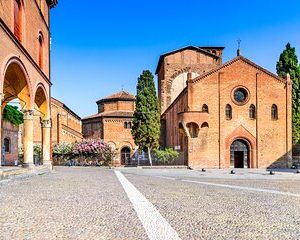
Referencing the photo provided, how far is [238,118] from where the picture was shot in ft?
102

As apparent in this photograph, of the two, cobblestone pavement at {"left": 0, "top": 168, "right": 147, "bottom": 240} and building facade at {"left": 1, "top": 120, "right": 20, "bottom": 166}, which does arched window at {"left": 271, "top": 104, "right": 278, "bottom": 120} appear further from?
cobblestone pavement at {"left": 0, "top": 168, "right": 147, "bottom": 240}

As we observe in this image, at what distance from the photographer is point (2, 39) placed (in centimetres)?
1118

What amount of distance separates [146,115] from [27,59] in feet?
72.4

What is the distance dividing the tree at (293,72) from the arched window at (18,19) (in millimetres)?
26413

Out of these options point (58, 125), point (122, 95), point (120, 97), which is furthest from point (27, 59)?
point (122, 95)

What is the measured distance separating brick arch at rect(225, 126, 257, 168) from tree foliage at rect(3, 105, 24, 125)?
20.5 metres

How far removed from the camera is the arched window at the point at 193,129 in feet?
97.9

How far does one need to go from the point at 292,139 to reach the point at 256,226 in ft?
101

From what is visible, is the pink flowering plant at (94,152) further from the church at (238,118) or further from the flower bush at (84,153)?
the church at (238,118)

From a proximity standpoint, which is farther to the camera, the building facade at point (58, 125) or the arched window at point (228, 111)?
the building facade at point (58, 125)

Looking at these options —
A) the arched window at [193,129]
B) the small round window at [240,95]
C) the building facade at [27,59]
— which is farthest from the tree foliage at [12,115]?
the small round window at [240,95]

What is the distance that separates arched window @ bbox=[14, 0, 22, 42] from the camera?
44.3ft

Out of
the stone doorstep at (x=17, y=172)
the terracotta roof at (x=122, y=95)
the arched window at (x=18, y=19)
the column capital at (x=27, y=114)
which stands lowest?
the stone doorstep at (x=17, y=172)

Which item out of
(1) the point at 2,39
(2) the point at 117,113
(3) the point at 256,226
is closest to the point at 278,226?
(3) the point at 256,226
